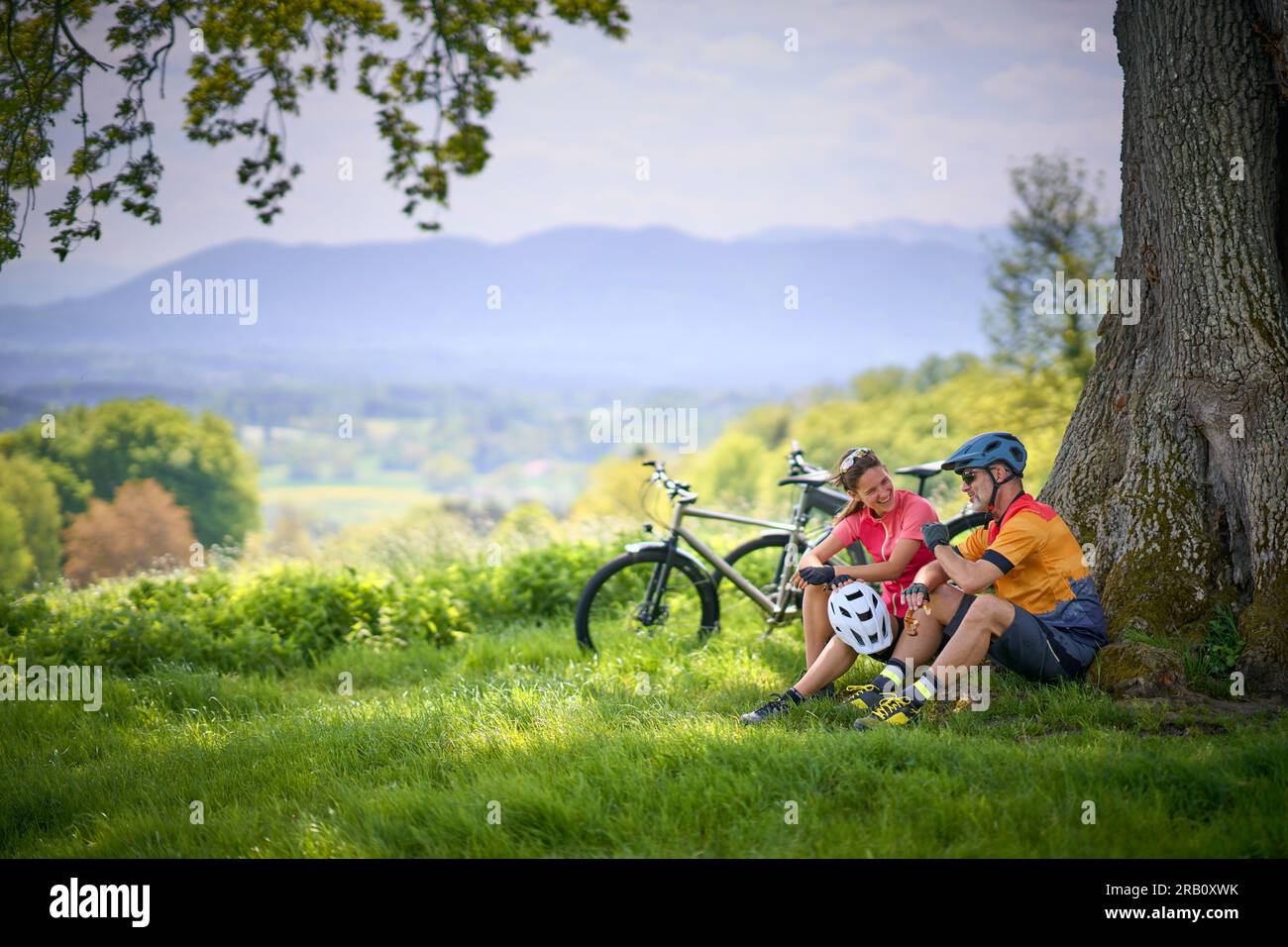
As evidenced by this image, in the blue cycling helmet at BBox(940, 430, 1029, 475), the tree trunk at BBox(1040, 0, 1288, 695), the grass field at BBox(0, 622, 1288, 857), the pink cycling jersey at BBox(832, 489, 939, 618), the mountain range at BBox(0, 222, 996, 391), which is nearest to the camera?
the grass field at BBox(0, 622, 1288, 857)

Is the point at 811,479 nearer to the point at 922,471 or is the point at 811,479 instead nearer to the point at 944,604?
the point at 922,471

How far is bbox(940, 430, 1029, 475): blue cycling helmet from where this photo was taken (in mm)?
4961

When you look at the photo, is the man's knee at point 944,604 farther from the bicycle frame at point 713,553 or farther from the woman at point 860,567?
the bicycle frame at point 713,553

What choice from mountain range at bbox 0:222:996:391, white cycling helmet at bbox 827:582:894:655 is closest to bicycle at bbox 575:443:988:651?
white cycling helmet at bbox 827:582:894:655

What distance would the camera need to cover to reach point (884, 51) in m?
63.7

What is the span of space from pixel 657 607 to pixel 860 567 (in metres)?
2.07

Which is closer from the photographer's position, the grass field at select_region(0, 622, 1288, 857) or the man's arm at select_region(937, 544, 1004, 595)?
the grass field at select_region(0, 622, 1288, 857)

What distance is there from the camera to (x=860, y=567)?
518 cm

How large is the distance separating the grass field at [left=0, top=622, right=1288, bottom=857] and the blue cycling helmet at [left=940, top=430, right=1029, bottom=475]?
45.6 inches

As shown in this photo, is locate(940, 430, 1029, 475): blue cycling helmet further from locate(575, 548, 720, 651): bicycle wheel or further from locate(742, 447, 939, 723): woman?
locate(575, 548, 720, 651): bicycle wheel

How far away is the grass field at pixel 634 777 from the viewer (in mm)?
3604

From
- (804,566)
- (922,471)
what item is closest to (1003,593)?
(804,566)
